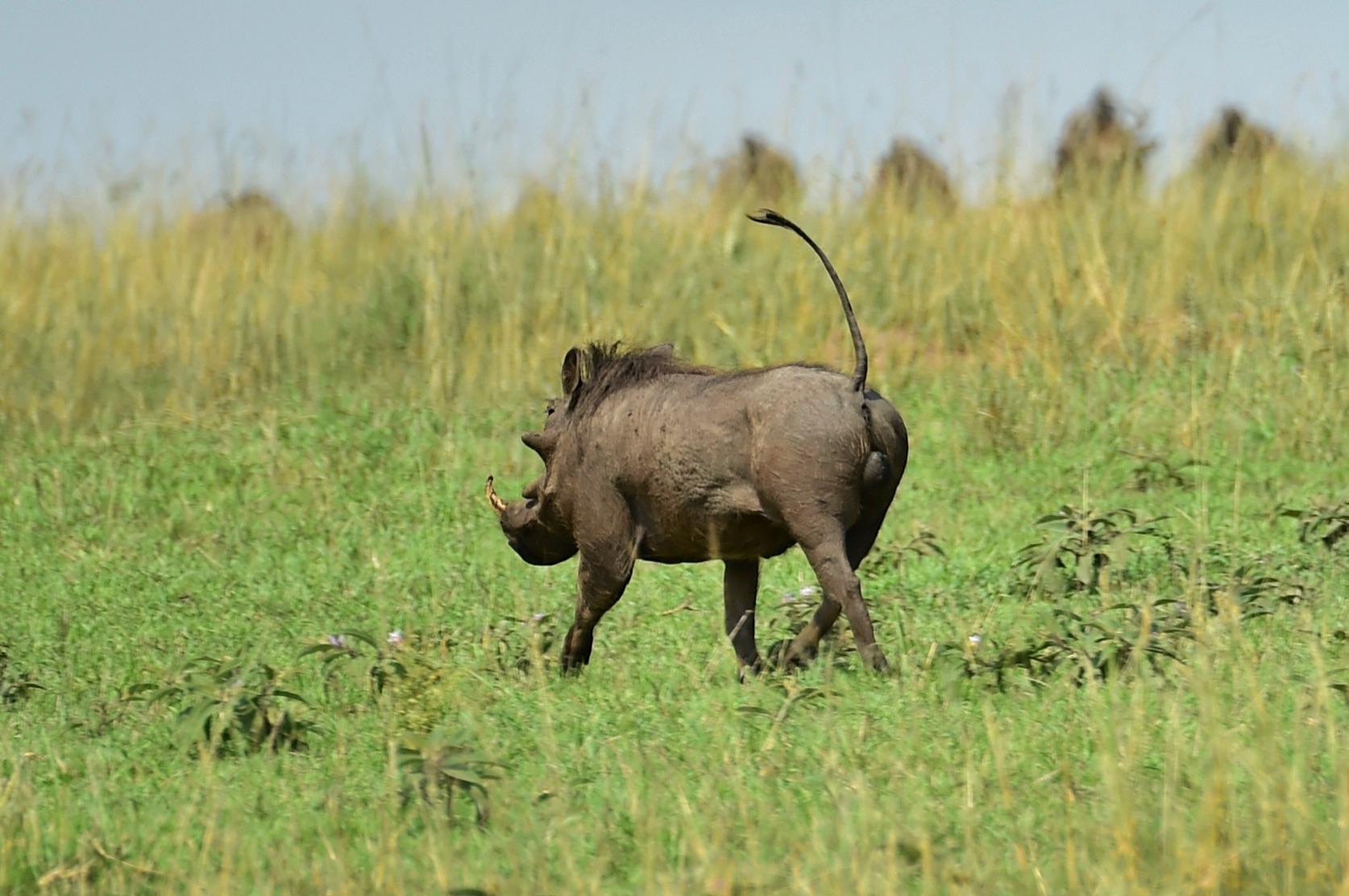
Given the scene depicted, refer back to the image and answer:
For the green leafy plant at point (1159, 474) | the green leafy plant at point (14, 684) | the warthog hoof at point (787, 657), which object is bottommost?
the green leafy plant at point (14, 684)

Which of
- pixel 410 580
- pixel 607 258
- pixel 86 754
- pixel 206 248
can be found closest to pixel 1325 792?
pixel 86 754

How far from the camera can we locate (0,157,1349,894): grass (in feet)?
11.2

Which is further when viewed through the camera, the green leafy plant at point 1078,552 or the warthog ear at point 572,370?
the green leafy plant at point 1078,552

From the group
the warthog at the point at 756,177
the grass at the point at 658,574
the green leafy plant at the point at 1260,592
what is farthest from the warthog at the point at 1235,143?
the green leafy plant at the point at 1260,592

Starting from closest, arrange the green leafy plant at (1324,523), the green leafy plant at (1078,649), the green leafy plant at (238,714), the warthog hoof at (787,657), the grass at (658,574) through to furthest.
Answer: the grass at (658,574) → the green leafy plant at (238,714) → the green leafy plant at (1078,649) → the warthog hoof at (787,657) → the green leafy plant at (1324,523)

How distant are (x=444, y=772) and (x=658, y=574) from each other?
11.3ft

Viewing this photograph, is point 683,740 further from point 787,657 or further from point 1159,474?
point 1159,474

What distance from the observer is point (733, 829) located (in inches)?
138

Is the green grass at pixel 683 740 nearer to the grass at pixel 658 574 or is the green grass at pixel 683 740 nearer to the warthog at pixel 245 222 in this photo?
the grass at pixel 658 574

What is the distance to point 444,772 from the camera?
3.58m

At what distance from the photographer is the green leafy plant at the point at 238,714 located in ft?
14.0

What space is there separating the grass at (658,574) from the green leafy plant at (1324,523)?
0.15ft

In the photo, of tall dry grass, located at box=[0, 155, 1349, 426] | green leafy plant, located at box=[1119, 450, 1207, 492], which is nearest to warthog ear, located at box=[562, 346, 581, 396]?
green leafy plant, located at box=[1119, 450, 1207, 492]

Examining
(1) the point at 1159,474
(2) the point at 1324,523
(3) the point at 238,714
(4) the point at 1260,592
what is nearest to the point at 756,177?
(1) the point at 1159,474
